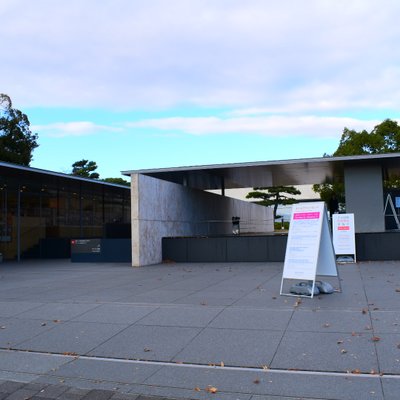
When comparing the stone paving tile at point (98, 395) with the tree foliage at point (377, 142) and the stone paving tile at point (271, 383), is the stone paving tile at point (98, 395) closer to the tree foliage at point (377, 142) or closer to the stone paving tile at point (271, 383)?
the stone paving tile at point (271, 383)

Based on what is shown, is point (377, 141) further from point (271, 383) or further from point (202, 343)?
point (271, 383)

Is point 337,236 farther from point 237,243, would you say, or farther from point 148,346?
point 148,346

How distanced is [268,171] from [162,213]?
243 inches

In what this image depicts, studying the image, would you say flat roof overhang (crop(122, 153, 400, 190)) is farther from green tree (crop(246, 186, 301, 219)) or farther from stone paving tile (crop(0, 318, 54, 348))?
green tree (crop(246, 186, 301, 219))

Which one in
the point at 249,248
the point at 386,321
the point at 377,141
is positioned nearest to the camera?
the point at 386,321

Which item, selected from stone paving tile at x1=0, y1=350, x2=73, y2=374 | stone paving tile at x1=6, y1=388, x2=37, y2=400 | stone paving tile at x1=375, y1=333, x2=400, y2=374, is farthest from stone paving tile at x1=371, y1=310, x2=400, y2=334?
stone paving tile at x1=6, y1=388, x2=37, y2=400

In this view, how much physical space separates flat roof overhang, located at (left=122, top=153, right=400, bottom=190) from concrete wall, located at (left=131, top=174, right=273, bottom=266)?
2.53 feet


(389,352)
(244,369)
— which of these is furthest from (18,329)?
(389,352)

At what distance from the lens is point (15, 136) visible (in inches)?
1813

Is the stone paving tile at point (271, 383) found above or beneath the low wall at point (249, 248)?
beneath

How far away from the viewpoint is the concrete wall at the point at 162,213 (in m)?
18.5

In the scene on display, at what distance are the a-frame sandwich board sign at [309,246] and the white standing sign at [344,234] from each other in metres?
7.22

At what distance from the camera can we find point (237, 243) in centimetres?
1959

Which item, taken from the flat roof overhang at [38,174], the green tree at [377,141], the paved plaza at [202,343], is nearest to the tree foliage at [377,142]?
the green tree at [377,141]
